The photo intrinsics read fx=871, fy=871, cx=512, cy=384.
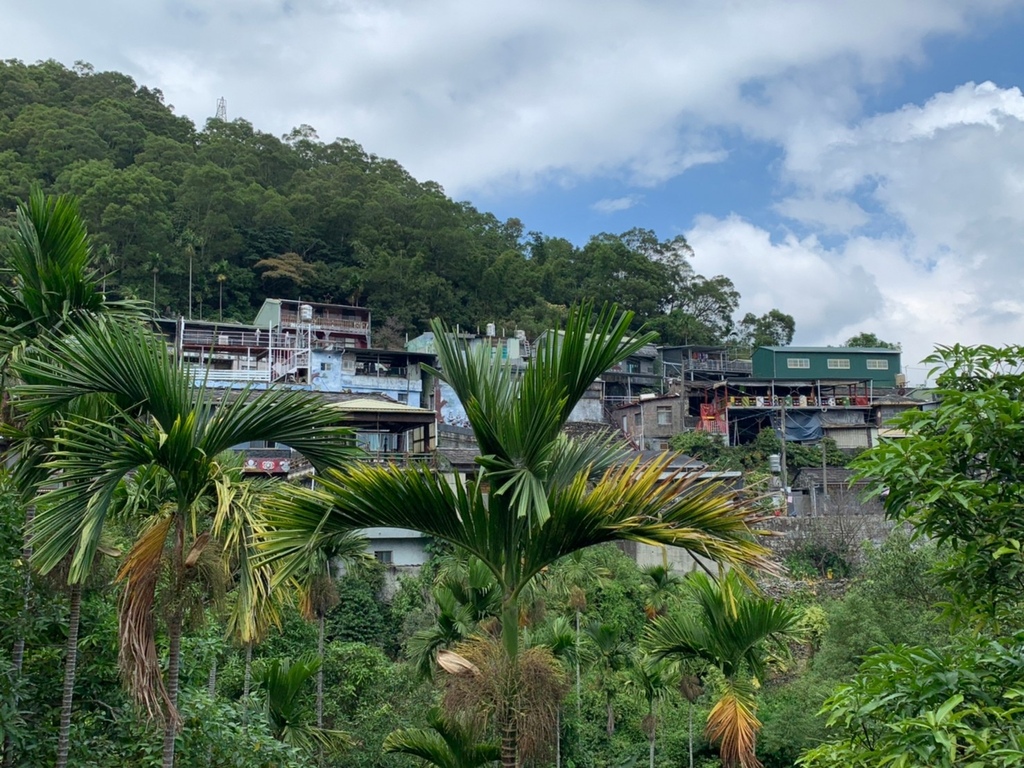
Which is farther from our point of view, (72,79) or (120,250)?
(72,79)

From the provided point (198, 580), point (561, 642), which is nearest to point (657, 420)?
point (561, 642)

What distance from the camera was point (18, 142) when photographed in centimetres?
4325

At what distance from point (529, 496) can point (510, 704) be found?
3.31ft

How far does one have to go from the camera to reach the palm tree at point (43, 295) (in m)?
5.77

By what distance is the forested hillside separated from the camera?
39562 millimetres

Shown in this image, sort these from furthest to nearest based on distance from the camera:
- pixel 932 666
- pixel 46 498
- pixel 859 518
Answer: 1. pixel 859 518
2. pixel 46 498
3. pixel 932 666

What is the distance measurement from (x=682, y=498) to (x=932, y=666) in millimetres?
1238

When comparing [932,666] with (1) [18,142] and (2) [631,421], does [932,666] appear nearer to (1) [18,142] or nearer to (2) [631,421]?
(2) [631,421]

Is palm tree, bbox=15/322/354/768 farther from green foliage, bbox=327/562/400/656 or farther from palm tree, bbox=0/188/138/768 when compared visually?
green foliage, bbox=327/562/400/656

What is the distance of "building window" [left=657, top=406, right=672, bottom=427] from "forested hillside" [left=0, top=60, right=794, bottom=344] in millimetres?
3204

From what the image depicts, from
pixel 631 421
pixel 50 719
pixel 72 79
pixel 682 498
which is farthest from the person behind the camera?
pixel 72 79

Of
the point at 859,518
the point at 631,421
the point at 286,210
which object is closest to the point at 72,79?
the point at 286,210

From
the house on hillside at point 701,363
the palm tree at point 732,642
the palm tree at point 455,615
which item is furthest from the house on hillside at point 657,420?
the palm tree at point 732,642

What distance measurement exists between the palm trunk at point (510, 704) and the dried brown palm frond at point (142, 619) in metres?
2.03
